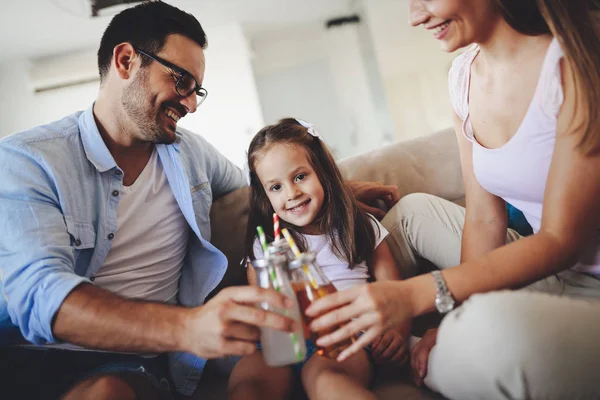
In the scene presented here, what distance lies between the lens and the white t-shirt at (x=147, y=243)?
4.13 feet

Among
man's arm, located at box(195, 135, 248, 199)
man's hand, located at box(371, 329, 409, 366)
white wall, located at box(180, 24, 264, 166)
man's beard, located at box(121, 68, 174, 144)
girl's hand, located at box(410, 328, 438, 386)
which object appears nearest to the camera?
girl's hand, located at box(410, 328, 438, 386)

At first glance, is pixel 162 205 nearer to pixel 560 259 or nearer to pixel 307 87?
pixel 560 259

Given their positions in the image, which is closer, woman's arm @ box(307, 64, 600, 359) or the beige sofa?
woman's arm @ box(307, 64, 600, 359)

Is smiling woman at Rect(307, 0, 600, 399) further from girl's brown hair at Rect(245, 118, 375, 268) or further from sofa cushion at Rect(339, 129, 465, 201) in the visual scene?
sofa cushion at Rect(339, 129, 465, 201)

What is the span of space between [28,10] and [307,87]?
3.62 metres

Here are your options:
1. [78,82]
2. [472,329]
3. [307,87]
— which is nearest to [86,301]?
[472,329]

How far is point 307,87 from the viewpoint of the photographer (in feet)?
21.2

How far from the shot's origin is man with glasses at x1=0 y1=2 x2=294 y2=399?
2.73ft

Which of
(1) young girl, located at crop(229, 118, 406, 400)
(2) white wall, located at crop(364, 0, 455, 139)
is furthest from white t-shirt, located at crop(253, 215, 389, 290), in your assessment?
(2) white wall, located at crop(364, 0, 455, 139)

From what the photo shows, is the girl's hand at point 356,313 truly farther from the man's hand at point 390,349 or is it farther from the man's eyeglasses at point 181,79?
the man's eyeglasses at point 181,79

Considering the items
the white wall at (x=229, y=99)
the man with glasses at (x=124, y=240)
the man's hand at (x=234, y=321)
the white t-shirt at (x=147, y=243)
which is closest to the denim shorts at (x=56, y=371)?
the man with glasses at (x=124, y=240)

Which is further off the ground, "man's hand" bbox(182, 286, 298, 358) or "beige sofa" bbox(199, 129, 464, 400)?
"beige sofa" bbox(199, 129, 464, 400)

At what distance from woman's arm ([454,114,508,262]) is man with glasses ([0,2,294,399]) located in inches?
25.3

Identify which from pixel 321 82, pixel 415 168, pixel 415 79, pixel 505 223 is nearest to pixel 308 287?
pixel 505 223
